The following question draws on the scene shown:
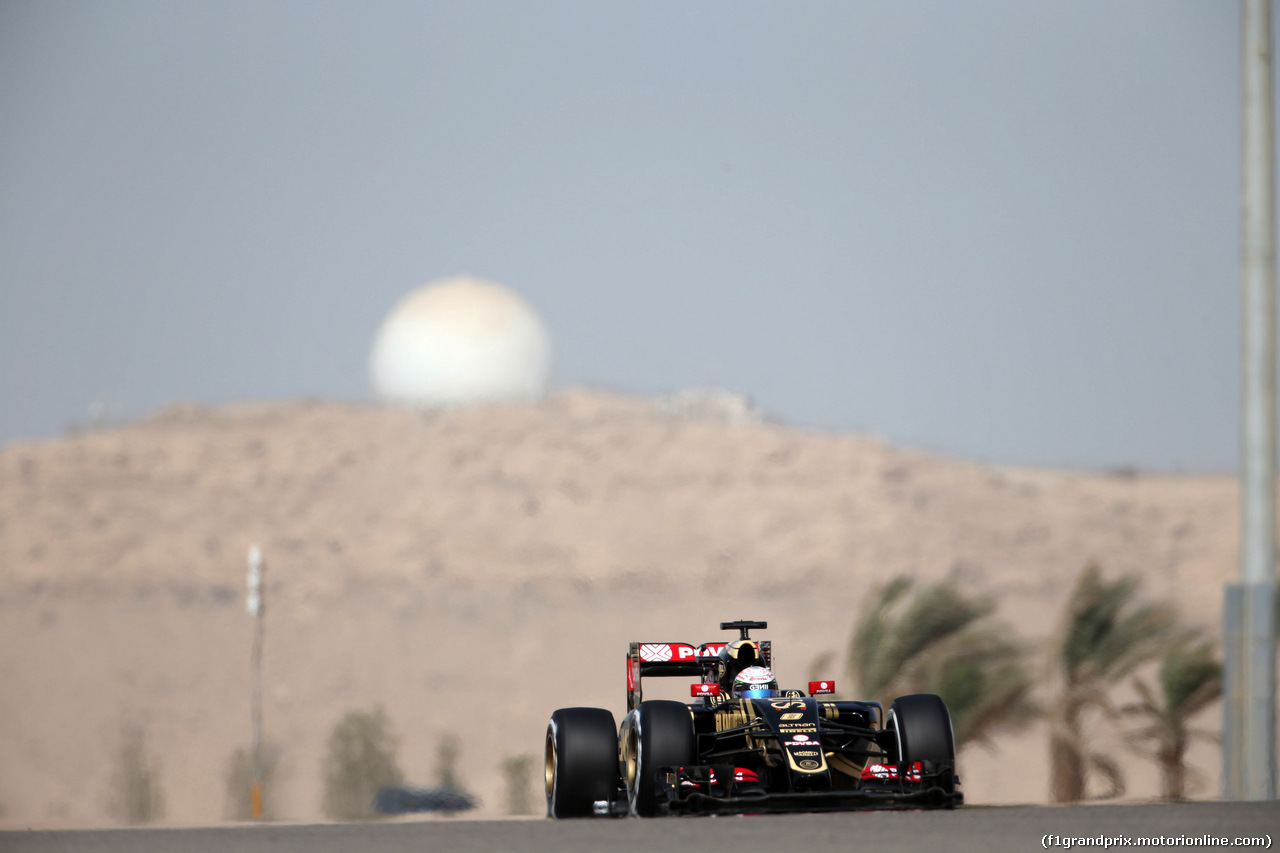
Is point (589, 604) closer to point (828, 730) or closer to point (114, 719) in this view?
point (114, 719)

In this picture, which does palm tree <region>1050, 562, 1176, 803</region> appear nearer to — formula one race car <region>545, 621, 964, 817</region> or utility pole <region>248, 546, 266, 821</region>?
formula one race car <region>545, 621, 964, 817</region>

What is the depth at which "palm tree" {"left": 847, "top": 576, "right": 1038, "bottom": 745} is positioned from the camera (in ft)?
88.4

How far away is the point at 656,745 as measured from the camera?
1210cm

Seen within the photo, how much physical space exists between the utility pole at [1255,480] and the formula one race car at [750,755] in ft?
11.4

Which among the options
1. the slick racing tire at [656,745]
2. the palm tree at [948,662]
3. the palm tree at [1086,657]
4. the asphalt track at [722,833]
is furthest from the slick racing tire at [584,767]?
the palm tree at [1086,657]

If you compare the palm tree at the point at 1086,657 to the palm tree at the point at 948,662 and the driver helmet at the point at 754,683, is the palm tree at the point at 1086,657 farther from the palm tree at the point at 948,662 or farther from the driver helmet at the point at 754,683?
the driver helmet at the point at 754,683

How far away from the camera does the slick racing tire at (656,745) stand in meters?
12.1

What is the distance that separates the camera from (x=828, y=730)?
42.2 feet

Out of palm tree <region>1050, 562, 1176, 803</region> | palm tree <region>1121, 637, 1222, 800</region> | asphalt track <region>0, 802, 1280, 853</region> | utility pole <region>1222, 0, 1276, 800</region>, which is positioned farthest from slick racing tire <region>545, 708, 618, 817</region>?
palm tree <region>1050, 562, 1176, 803</region>

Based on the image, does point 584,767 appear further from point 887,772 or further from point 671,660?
point 887,772

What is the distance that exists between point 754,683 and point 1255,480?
4.84 m

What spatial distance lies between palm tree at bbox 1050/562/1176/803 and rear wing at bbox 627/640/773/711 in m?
13.1

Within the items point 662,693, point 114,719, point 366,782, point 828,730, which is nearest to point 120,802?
point 114,719

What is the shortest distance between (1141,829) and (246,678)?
65524 mm
